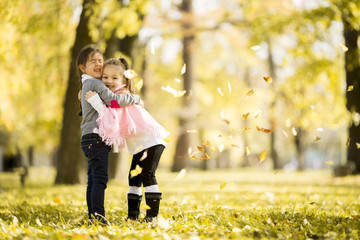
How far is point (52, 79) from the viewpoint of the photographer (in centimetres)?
1359

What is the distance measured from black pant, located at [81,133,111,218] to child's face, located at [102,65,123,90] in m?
0.56

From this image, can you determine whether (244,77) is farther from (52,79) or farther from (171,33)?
(52,79)

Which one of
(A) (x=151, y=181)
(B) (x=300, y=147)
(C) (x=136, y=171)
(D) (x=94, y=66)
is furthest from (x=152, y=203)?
(B) (x=300, y=147)

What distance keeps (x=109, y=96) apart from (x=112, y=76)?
1.01 ft

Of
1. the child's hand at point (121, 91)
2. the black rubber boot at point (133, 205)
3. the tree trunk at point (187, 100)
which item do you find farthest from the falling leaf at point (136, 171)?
the tree trunk at point (187, 100)

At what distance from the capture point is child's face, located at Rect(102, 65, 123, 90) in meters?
4.20

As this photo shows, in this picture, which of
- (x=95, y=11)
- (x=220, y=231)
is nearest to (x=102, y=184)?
(x=220, y=231)

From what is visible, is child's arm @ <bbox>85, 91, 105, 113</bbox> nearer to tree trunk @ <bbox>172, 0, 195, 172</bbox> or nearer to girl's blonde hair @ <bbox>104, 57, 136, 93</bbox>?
girl's blonde hair @ <bbox>104, 57, 136, 93</bbox>

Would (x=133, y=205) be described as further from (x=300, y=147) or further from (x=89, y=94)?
(x=300, y=147)

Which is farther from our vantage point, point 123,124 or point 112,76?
point 112,76

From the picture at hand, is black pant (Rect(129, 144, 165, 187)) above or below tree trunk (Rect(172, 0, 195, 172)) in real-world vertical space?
below

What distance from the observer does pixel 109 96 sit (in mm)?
4000

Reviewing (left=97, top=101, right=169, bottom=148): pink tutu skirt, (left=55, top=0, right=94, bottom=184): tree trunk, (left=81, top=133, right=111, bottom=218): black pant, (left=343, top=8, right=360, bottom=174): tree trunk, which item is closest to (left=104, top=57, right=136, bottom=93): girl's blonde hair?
(left=97, top=101, right=169, bottom=148): pink tutu skirt

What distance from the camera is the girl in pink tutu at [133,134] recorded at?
4.00 meters
